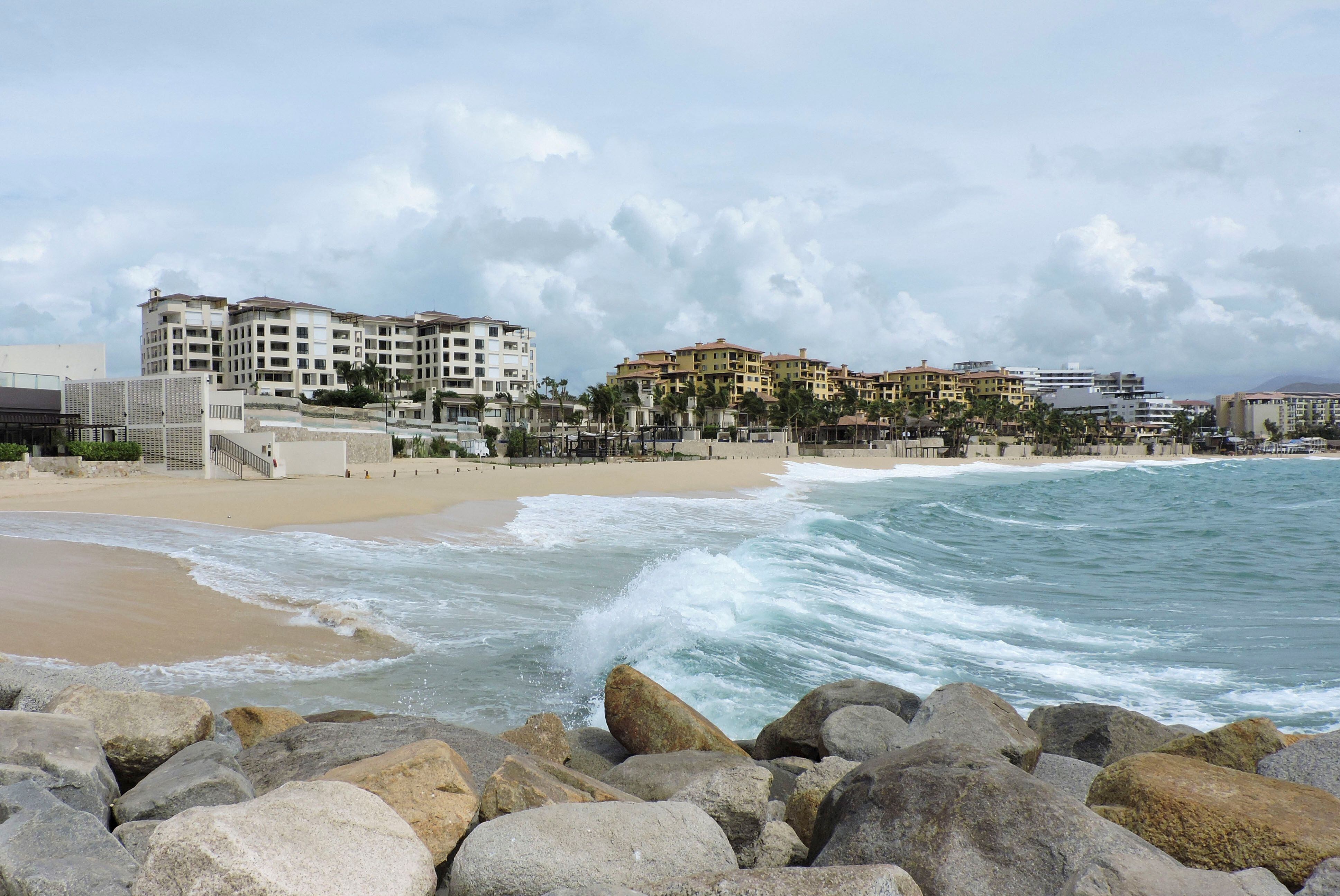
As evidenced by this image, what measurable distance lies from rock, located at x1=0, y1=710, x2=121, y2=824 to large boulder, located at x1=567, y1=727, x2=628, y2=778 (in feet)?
9.04

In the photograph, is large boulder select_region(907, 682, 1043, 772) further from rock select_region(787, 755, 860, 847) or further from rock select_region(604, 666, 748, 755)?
rock select_region(604, 666, 748, 755)

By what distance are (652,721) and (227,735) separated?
286 centimetres

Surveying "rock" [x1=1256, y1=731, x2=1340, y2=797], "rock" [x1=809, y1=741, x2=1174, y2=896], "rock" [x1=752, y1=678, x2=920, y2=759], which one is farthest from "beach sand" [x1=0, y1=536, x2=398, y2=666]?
"rock" [x1=1256, y1=731, x2=1340, y2=797]

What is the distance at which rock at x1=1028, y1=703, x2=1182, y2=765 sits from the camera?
21.0ft

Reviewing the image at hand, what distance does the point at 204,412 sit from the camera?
35688 mm

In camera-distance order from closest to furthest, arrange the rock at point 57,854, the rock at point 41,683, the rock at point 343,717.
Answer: the rock at point 57,854 → the rock at point 41,683 → the rock at point 343,717

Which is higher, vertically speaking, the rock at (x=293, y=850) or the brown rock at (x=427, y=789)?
the rock at (x=293, y=850)

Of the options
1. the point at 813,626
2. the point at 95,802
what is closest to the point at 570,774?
the point at 95,802

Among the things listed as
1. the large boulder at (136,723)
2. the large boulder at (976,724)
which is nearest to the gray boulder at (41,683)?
the large boulder at (136,723)

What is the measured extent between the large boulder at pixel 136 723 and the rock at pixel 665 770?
8.22 feet

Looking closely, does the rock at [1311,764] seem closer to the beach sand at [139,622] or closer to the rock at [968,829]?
the rock at [968,829]

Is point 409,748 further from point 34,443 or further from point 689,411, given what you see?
point 689,411

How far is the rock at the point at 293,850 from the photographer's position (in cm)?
294

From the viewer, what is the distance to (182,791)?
13.7 feet
